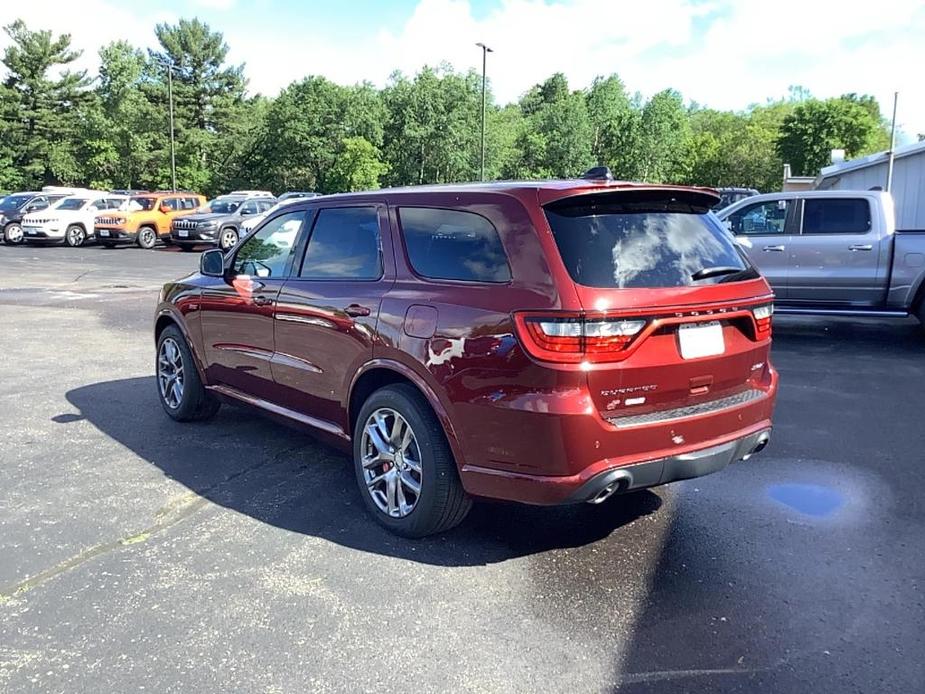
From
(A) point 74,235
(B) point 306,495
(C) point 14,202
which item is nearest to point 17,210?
(C) point 14,202

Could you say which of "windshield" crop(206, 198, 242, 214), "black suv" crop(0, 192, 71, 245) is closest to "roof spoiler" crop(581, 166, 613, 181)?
"windshield" crop(206, 198, 242, 214)

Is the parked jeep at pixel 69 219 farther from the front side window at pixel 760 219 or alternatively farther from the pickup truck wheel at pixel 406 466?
the pickup truck wheel at pixel 406 466

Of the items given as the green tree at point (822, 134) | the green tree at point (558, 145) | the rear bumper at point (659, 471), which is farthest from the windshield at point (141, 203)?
the green tree at point (822, 134)

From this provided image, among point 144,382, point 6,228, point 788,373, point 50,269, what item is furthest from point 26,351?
point 6,228

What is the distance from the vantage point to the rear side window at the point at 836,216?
981cm

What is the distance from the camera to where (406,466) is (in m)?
3.93

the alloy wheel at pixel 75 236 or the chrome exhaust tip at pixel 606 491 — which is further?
the alloy wheel at pixel 75 236

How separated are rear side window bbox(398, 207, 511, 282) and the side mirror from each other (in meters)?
1.94

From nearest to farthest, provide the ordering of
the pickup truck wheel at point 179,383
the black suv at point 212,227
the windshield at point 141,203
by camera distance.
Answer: the pickup truck wheel at point 179,383
the black suv at point 212,227
the windshield at point 141,203

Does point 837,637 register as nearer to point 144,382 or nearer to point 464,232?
point 464,232

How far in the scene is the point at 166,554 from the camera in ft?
12.4

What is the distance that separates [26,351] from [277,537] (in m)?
6.44

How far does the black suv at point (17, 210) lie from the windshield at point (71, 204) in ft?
1.71

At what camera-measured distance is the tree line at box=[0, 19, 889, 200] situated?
186 ft
